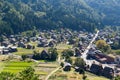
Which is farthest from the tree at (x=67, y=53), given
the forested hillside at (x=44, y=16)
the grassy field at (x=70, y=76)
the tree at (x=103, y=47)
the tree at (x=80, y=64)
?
the forested hillside at (x=44, y=16)

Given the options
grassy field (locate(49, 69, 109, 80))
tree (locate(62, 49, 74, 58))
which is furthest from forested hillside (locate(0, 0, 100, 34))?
grassy field (locate(49, 69, 109, 80))

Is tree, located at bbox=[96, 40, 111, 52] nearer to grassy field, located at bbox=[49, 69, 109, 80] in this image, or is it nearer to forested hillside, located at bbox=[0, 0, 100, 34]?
grassy field, located at bbox=[49, 69, 109, 80]

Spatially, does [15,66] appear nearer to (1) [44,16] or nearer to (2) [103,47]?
(2) [103,47]

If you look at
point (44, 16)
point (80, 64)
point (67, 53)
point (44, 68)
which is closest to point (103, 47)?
point (67, 53)

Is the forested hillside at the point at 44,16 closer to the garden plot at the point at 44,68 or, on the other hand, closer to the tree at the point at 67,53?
the tree at the point at 67,53

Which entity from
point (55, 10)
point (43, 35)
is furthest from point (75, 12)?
point (43, 35)
